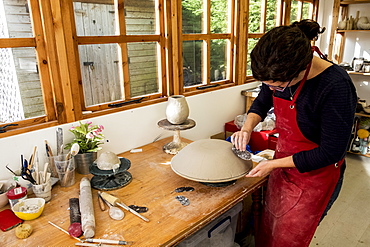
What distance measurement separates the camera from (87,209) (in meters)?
1.22

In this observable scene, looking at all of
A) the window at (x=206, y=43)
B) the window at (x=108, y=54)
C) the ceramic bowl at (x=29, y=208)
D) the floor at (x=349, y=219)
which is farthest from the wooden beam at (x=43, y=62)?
the floor at (x=349, y=219)

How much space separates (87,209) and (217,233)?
0.72 metres

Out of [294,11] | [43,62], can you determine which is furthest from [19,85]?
[294,11]

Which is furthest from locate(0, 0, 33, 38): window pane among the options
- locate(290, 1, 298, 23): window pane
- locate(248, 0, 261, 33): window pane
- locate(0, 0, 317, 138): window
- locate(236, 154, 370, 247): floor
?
locate(290, 1, 298, 23): window pane

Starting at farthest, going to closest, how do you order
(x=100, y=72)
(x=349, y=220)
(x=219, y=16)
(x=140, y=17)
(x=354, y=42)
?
(x=354, y=42), (x=219, y=16), (x=349, y=220), (x=140, y=17), (x=100, y=72)

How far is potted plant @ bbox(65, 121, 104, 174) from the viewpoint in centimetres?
159

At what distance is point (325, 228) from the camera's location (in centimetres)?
229

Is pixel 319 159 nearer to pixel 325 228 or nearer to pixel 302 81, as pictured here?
pixel 302 81

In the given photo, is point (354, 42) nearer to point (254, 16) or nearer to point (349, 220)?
point (254, 16)

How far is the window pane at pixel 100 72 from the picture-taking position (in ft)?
6.02

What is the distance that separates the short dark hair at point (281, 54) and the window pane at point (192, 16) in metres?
1.36

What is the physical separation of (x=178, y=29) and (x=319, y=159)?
1.48 metres

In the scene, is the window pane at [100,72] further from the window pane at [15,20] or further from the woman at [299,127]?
the woman at [299,127]

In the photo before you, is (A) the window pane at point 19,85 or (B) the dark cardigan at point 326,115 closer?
(B) the dark cardigan at point 326,115
